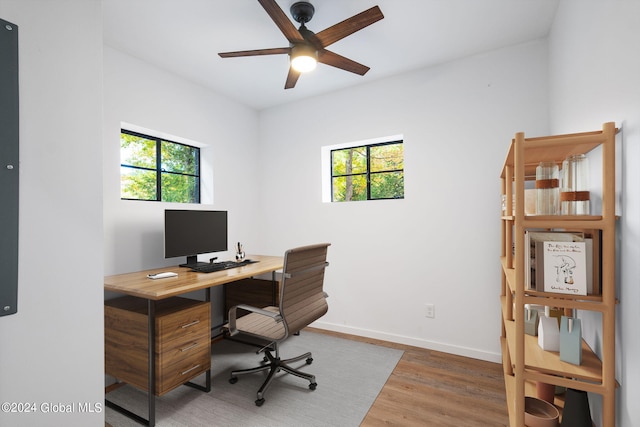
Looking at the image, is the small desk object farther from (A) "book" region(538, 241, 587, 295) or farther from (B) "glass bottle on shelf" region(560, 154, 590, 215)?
(B) "glass bottle on shelf" region(560, 154, 590, 215)

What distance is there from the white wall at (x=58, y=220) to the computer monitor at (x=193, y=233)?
1274 mm

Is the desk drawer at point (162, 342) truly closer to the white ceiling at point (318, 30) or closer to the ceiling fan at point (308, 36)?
the ceiling fan at point (308, 36)

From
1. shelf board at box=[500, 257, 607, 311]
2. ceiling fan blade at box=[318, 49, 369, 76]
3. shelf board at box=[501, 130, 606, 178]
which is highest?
ceiling fan blade at box=[318, 49, 369, 76]

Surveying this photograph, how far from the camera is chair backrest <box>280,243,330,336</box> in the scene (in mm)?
1983

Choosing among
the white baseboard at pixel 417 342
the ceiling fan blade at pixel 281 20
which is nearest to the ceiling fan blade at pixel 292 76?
the ceiling fan blade at pixel 281 20

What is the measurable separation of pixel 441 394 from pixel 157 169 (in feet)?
9.98

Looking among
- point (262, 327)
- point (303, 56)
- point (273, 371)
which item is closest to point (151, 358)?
point (262, 327)

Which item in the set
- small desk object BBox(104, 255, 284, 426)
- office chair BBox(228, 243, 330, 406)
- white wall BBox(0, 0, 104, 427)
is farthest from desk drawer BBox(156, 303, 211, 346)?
white wall BBox(0, 0, 104, 427)

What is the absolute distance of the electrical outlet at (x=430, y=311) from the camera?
9.43ft

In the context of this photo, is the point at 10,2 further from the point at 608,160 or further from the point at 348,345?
the point at 348,345

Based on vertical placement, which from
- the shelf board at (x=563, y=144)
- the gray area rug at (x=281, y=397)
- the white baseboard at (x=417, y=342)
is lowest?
the gray area rug at (x=281, y=397)

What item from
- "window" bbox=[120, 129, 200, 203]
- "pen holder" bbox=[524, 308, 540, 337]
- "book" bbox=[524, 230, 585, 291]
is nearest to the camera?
"book" bbox=[524, 230, 585, 291]

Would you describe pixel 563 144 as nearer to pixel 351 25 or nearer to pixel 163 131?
pixel 351 25

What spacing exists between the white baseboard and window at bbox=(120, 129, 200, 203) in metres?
2.06
